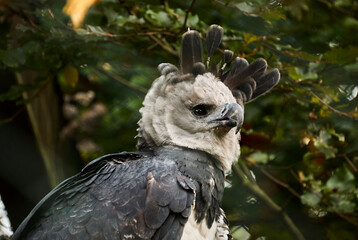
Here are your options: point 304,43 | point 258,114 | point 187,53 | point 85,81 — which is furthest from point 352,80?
point 85,81

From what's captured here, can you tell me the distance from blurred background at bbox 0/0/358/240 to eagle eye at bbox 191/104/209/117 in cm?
48

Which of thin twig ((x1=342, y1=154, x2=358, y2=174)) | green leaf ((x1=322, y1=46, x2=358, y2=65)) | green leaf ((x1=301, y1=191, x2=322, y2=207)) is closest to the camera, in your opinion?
green leaf ((x1=322, y1=46, x2=358, y2=65))

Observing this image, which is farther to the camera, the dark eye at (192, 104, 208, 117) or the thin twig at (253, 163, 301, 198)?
the thin twig at (253, 163, 301, 198)

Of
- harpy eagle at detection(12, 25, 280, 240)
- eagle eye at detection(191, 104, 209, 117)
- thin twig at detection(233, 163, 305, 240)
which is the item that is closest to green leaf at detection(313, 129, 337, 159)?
thin twig at detection(233, 163, 305, 240)

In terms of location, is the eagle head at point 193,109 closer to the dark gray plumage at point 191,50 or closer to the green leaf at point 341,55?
the dark gray plumage at point 191,50

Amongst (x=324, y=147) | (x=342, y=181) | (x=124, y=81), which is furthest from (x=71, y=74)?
(x=342, y=181)

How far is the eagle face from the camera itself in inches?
92.0

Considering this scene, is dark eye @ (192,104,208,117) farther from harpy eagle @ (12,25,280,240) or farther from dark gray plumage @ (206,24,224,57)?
dark gray plumage @ (206,24,224,57)

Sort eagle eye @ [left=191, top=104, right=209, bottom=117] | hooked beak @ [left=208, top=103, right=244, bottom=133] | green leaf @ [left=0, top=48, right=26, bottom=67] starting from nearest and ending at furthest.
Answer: hooked beak @ [left=208, top=103, right=244, bottom=133] < eagle eye @ [left=191, top=104, right=209, bottom=117] < green leaf @ [left=0, top=48, right=26, bottom=67]

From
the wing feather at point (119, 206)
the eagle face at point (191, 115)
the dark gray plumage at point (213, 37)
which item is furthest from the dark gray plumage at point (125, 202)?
the dark gray plumage at point (213, 37)

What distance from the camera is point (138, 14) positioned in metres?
3.03

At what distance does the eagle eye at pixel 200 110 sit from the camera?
237 cm

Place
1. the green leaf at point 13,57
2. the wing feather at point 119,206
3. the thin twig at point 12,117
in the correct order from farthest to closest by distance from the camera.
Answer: the thin twig at point 12,117, the green leaf at point 13,57, the wing feather at point 119,206

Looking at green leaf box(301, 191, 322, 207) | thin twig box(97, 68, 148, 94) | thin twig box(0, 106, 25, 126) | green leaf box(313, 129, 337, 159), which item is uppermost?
thin twig box(97, 68, 148, 94)
